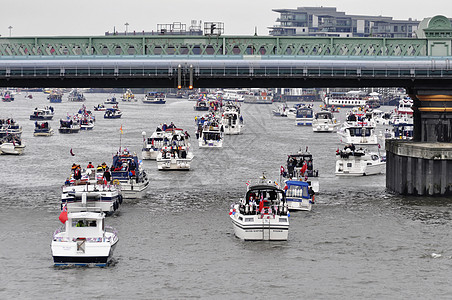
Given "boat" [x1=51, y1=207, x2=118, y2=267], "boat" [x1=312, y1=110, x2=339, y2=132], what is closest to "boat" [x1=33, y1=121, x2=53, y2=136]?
"boat" [x1=312, y1=110, x2=339, y2=132]

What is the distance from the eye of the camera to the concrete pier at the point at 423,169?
82.9 metres

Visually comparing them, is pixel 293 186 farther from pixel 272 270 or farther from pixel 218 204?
pixel 272 270

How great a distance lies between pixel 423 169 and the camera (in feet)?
275

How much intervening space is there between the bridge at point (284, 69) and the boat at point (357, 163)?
1234 centimetres

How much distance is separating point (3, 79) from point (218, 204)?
2219 cm

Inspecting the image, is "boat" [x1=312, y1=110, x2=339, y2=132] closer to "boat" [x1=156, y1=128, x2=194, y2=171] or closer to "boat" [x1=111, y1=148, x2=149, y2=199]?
"boat" [x1=156, y1=128, x2=194, y2=171]

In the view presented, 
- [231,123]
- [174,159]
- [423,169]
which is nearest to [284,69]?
[423,169]

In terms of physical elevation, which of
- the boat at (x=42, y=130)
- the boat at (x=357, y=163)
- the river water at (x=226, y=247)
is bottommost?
the river water at (x=226, y=247)

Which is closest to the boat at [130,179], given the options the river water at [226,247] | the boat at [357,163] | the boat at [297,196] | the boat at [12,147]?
the river water at [226,247]

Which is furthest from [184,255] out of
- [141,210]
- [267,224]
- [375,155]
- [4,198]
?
[375,155]

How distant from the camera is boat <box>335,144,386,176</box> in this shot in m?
102

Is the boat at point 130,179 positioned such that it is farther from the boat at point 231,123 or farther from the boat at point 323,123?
the boat at point 323,123

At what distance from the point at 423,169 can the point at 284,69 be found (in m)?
14.9

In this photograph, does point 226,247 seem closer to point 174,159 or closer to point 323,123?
point 174,159
